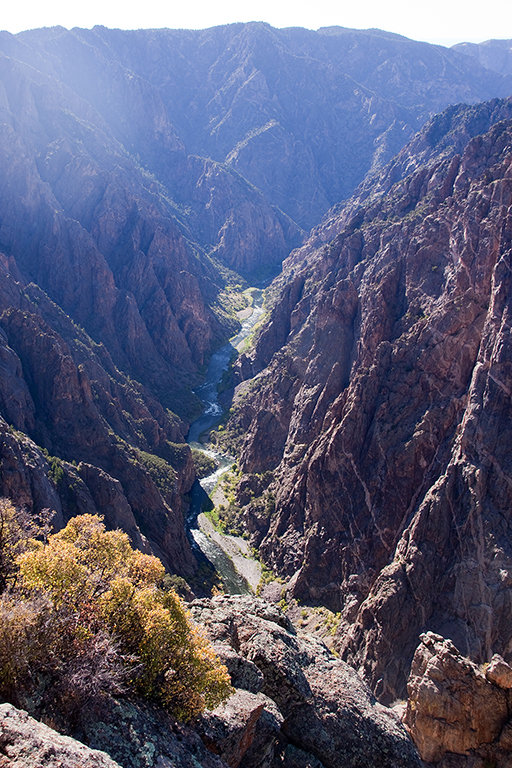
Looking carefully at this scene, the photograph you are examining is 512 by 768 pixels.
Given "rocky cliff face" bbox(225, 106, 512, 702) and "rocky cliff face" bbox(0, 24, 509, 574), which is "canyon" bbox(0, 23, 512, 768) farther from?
"rocky cliff face" bbox(0, 24, 509, 574)

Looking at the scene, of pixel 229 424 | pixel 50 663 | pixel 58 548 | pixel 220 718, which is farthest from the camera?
pixel 229 424

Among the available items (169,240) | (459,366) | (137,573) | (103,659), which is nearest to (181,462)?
(459,366)

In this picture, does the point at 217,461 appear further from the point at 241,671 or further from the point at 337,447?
the point at 241,671

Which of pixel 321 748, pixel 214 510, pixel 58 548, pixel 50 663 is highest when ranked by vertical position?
pixel 58 548

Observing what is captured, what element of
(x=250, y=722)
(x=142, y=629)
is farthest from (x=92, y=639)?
(x=250, y=722)

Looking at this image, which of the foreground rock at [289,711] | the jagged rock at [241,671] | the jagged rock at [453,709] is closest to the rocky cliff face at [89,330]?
the foreground rock at [289,711]

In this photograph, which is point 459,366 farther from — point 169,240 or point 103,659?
point 169,240

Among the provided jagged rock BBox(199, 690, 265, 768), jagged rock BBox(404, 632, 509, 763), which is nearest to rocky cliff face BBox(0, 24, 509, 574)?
jagged rock BBox(199, 690, 265, 768)

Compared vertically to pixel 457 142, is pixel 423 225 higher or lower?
lower

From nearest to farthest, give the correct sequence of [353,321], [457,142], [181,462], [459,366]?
[459,366] → [353,321] → [181,462] → [457,142]
